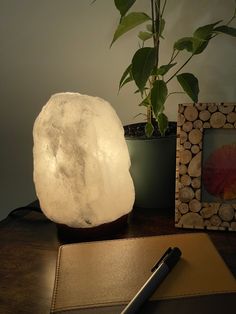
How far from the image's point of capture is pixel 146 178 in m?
0.68

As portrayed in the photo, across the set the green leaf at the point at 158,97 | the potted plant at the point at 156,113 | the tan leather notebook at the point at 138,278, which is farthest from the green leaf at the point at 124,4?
the tan leather notebook at the point at 138,278

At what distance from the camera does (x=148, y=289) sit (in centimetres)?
39

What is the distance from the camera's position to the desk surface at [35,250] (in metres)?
0.43

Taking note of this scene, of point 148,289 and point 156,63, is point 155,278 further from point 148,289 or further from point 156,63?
point 156,63

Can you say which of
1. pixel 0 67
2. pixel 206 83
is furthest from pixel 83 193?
pixel 0 67

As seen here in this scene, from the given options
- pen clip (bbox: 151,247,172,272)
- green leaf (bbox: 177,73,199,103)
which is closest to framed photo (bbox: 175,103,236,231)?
green leaf (bbox: 177,73,199,103)

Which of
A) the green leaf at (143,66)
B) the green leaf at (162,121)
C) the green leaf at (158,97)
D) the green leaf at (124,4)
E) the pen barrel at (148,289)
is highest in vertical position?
the green leaf at (124,4)

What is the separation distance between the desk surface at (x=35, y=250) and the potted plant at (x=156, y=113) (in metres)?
0.05

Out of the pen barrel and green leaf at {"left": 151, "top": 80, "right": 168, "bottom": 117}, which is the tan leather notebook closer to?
the pen barrel

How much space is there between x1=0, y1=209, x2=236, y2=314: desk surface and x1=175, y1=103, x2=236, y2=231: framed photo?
3 centimetres

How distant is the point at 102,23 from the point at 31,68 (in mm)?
232

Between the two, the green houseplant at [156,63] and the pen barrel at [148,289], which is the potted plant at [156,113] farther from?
the pen barrel at [148,289]

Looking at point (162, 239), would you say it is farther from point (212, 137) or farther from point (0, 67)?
point (0, 67)

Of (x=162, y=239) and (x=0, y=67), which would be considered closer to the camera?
(x=162, y=239)
